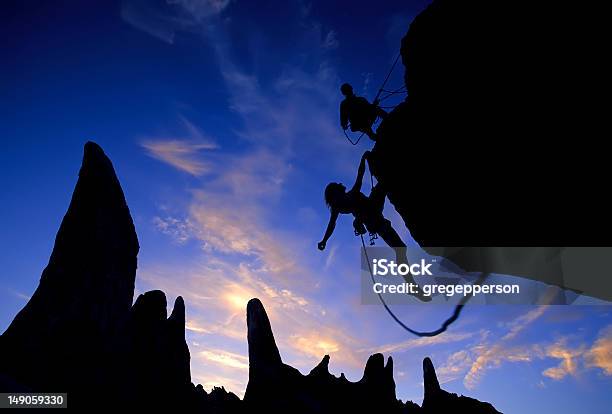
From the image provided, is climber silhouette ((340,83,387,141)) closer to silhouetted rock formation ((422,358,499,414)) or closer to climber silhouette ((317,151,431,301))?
climber silhouette ((317,151,431,301))

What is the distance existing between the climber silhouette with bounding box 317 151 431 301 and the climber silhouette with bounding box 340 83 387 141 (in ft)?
2.92

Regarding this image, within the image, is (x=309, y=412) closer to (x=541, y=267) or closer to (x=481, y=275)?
(x=481, y=275)

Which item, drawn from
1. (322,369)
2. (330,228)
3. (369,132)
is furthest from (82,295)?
(322,369)

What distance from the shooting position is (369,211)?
10812 mm

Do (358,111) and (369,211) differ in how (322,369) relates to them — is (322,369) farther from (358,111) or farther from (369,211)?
(358,111)

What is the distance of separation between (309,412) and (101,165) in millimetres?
22507

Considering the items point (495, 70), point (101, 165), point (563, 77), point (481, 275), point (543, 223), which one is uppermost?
point (101, 165)

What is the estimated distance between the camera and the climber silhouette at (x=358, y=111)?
10.2 meters

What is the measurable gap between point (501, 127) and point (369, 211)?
188 inches

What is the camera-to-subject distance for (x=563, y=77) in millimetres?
5762

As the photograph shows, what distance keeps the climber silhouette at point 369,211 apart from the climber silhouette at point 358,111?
2.92 feet

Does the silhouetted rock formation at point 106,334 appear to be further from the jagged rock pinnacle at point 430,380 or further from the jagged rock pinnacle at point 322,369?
the jagged rock pinnacle at point 430,380

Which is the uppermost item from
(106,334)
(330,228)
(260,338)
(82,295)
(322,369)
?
(330,228)

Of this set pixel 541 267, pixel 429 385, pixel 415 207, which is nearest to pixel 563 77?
pixel 415 207
